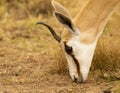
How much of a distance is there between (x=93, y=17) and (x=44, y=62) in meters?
1.56

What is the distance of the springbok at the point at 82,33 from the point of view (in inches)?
275

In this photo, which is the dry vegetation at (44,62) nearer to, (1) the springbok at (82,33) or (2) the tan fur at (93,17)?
(1) the springbok at (82,33)

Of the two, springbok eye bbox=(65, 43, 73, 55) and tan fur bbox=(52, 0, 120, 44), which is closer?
springbok eye bbox=(65, 43, 73, 55)

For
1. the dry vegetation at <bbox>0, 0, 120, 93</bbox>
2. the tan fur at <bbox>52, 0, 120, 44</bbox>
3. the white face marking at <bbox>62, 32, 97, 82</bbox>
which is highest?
the tan fur at <bbox>52, 0, 120, 44</bbox>

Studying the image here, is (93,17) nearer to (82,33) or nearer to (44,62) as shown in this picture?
(82,33)

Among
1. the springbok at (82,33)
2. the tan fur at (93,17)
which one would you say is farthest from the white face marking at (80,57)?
the tan fur at (93,17)

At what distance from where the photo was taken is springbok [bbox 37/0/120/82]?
697 centimetres

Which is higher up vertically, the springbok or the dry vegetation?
the springbok

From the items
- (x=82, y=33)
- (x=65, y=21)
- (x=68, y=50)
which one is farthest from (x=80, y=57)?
(x=65, y=21)

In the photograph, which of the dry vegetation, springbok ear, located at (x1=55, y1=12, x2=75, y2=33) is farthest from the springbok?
the dry vegetation

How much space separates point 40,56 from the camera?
28.4ft

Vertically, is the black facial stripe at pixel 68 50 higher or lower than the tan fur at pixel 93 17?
lower

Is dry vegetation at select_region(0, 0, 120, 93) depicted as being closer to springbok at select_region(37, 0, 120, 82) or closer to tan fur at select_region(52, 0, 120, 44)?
springbok at select_region(37, 0, 120, 82)

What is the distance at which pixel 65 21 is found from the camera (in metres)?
6.94
